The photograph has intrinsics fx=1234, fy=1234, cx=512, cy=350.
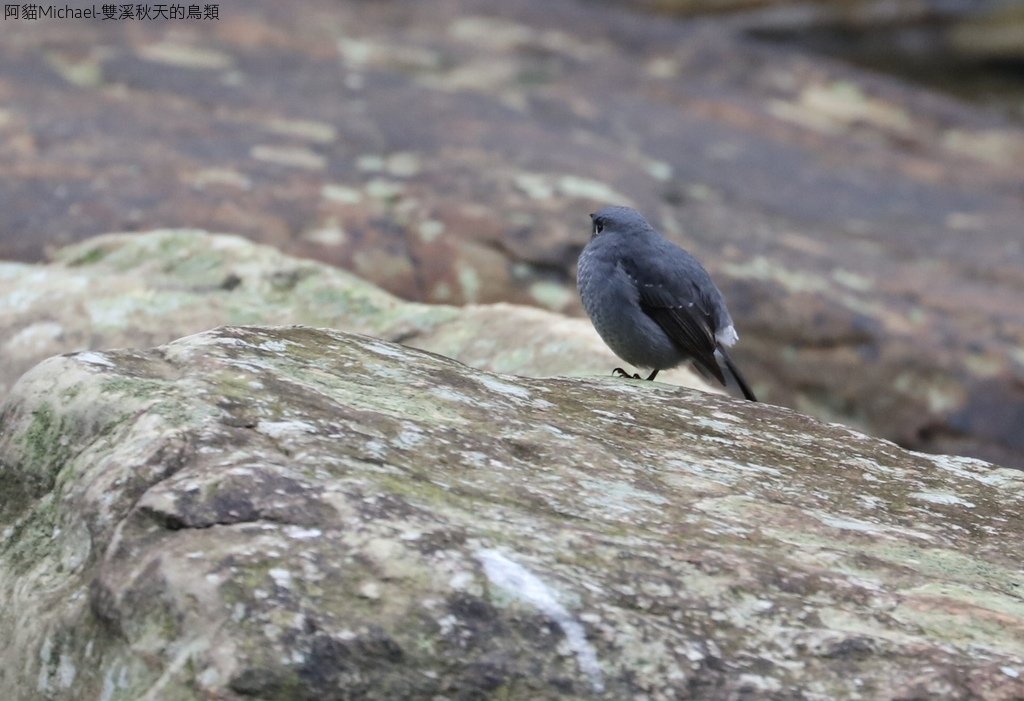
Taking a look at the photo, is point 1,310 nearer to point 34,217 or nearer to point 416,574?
point 34,217

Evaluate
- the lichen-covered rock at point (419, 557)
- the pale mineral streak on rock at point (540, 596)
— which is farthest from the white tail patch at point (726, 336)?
the pale mineral streak on rock at point (540, 596)

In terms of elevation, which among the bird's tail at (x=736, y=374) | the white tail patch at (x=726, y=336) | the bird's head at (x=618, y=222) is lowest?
the bird's tail at (x=736, y=374)

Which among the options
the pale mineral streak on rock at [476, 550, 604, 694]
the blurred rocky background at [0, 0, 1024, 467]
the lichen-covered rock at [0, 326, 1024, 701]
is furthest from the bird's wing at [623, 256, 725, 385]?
the pale mineral streak on rock at [476, 550, 604, 694]

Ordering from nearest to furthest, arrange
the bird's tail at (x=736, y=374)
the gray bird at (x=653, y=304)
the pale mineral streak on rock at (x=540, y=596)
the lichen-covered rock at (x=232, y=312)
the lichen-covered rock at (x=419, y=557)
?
the lichen-covered rock at (x=419, y=557), the pale mineral streak on rock at (x=540, y=596), the lichen-covered rock at (x=232, y=312), the gray bird at (x=653, y=304), the bird's tail at (x=736, y=374)

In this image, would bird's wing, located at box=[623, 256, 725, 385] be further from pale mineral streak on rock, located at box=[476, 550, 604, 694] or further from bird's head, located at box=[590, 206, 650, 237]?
pale mineral streak on rock, located at box=[476, 550, 604, 694]

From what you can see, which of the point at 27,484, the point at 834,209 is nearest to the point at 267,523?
the point at 27,484

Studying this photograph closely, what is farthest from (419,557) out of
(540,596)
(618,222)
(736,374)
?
(618,222)

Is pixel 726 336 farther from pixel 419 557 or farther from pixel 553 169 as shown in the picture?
pixel 419 557

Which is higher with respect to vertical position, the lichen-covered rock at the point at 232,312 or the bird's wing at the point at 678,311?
the bird's wing at the point at 678,311

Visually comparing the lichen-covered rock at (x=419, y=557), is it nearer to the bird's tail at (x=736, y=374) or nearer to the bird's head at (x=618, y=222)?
the bird's tail at (x=736, y=374)

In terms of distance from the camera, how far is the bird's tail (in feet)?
25.5

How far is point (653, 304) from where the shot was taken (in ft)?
25.5

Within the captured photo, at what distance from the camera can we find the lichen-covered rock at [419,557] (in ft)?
11.6

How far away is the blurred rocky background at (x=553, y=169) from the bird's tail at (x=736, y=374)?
7.31 ft
